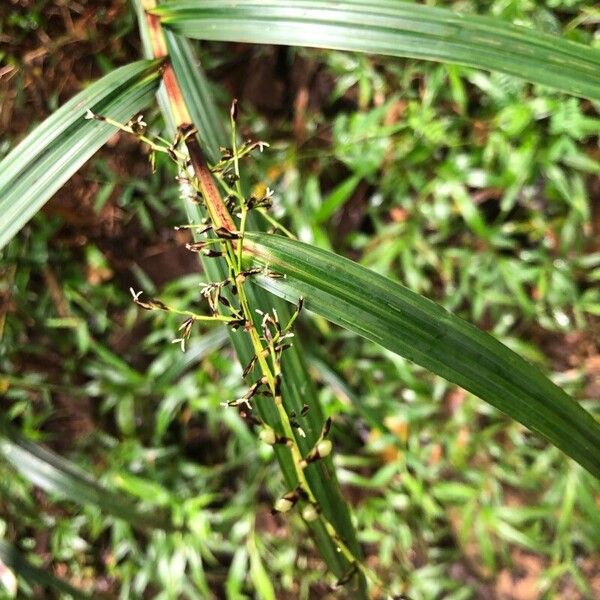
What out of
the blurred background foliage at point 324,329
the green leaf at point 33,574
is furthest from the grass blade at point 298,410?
the green leaf at point 33,574

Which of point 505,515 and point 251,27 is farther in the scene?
point 505,515

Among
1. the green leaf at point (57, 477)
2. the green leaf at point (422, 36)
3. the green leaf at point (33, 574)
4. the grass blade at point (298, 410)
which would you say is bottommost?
the green leaf at point (33, 574)

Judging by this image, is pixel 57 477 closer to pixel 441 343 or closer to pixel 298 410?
pixel 298 410

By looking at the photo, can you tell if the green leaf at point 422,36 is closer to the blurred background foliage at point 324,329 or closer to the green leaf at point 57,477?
the blurred background foliage at point 324,329

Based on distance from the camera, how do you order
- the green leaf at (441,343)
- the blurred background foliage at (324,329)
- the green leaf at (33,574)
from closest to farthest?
the green leaf at (441,343)
the green leaf at (33,574)
the blurred background foliage at (324,329)

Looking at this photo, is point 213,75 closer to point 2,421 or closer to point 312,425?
point 2,421

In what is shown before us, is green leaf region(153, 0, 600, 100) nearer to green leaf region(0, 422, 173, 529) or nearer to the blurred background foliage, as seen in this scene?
the blurred background foliage

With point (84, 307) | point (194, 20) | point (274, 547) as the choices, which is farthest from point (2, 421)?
point (194, 20)

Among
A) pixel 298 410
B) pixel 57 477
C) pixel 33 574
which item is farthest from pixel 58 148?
pixel 33 574
